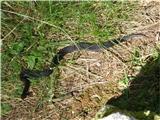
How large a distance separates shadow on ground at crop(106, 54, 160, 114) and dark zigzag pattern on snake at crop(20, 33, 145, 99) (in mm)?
269

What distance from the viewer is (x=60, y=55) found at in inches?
99.1

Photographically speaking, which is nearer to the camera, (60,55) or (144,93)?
(144,93)

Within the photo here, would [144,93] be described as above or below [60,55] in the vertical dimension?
below

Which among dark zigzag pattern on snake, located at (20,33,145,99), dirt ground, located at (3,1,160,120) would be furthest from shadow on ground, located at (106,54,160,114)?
dark zigzag pattern on snake, located at (20,33,145,99)

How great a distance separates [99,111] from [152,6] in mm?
999

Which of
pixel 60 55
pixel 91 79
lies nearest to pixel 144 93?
pixel 91 79

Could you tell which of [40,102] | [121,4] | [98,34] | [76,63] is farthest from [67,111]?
[121,4]

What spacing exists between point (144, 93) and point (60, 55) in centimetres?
60

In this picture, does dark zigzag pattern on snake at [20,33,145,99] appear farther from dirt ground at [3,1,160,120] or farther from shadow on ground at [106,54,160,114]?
shadow on ground at [106,54,160,114]

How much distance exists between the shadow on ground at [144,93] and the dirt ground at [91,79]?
2.0 inches

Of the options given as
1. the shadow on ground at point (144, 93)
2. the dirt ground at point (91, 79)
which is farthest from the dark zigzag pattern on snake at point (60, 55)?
the shadow on ground at point (144, 93)

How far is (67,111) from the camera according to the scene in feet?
7.50

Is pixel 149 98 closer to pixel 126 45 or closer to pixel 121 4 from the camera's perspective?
pixel 126 45

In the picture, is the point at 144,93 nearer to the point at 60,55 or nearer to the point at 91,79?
the point at 91,79
